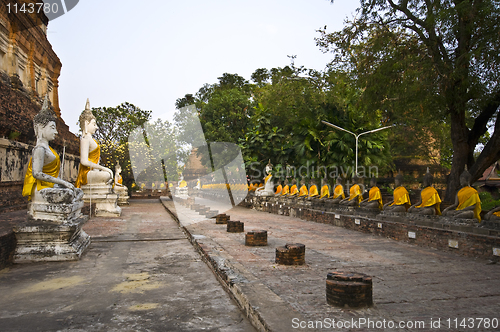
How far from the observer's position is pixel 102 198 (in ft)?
37.6

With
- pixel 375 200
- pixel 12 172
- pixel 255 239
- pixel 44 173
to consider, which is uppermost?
pixel 12 172

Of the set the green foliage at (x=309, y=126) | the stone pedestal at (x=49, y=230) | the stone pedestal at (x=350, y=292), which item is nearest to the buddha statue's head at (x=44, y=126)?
the stone pedestal at (x=49, y=230)

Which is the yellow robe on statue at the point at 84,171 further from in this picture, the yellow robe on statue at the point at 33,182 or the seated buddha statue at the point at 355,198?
the seated buddha statue at the point at 355,198

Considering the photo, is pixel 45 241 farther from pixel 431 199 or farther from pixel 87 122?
pixel 431 199

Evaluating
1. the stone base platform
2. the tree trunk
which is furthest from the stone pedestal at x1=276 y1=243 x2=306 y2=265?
the tree trunk

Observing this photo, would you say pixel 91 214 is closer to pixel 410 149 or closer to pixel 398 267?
pixel 398 267

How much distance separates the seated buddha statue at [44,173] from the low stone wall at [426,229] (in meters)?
6.51

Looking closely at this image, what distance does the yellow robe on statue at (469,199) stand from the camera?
24.3ft

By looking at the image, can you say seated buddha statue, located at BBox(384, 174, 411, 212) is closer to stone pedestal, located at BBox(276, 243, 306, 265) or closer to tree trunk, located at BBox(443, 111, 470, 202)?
stone pedestal, located at BBox(276, 243, 306, 265)

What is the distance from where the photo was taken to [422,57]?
42.0 feet

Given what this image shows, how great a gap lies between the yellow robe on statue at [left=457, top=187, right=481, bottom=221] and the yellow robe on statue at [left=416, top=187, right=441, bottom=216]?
664mm

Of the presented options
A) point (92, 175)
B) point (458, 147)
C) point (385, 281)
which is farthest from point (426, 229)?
point (92, 175)

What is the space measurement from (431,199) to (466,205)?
3.01ft

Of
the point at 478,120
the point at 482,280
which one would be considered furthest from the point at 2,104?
the point at 478,120
